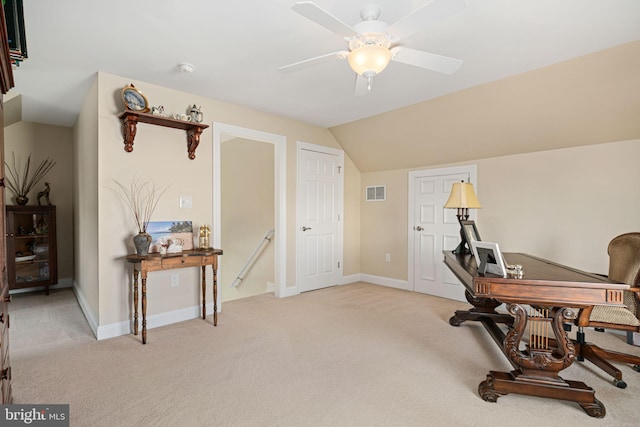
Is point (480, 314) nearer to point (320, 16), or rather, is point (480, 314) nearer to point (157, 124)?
point (320, 16)

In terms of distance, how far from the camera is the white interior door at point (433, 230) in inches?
170

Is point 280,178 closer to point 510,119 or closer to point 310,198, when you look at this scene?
point 310,198

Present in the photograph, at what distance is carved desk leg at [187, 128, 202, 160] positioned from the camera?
11.1 feet

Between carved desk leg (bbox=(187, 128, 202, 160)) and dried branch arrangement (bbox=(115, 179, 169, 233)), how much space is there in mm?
502

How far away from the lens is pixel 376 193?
524cm

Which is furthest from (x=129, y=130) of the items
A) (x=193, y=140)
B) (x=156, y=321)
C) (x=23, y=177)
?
(x=23, y=177)

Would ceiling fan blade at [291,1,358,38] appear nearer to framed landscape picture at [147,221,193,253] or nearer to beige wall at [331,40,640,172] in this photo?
beige wall at [331,40,640,172]

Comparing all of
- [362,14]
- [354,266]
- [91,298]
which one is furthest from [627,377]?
[91,298]

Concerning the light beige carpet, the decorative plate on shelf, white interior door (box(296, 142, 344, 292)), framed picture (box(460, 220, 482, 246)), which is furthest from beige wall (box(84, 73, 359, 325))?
framed picture (box(460, 220, 482, 246))

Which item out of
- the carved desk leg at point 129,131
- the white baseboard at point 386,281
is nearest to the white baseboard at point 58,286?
the carved desk leg at point 129,131

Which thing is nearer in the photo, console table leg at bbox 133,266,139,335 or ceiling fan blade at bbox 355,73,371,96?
ceiling fan blade at bbox 355,73,371,96

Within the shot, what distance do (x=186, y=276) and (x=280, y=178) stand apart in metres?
1.68

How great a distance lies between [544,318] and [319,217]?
3249 mm

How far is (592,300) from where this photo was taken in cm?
178
